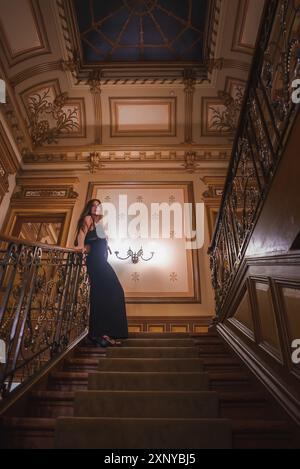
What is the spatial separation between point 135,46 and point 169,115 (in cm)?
157

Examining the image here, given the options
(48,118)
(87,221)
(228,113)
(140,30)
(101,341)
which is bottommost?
(101,341)

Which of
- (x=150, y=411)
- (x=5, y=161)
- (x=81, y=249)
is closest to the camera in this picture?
(x=150, y=411)

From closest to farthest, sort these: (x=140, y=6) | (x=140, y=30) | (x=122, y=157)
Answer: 1. (x=140, y=6)
2. (x=140, y=30)
3. (x=122, y=157)

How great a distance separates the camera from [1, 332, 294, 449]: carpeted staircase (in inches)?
48.5

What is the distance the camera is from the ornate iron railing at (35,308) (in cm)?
170

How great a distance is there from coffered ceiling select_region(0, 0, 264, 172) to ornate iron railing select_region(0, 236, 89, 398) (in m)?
4.24

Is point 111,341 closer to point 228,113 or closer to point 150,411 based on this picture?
point 150,411

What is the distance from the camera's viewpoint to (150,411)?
1500mm

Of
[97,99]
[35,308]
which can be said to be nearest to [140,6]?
[97,99]

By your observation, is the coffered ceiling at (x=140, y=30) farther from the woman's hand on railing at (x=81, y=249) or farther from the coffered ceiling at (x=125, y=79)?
the woman's hand on railing at (x=81, y=249)

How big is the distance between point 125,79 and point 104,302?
17.5 feet

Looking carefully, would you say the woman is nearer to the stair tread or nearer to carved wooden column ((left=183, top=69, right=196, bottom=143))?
the stair tread

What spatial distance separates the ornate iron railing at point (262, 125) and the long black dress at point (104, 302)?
47.4 inches
